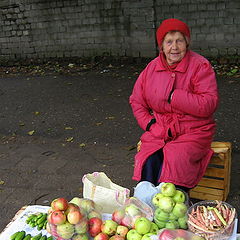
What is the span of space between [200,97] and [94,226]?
1343 mm

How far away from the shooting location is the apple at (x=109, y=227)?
1.97 meters

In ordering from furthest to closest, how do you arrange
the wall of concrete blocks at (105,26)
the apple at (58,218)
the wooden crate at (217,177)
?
1. the wall of concrete blocks at (105,26)
2. the wooden crate at (217,177)
3. the apple at (58,218)

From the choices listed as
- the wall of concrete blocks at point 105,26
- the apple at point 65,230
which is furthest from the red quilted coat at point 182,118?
the wall of concrete blocks at point 105,26

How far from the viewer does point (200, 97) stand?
2709 millimetres

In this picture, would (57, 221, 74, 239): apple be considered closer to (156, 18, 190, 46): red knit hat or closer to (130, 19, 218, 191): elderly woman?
(130, 19, 218, 191): elderly woman

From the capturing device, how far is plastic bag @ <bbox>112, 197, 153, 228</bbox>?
2021mm

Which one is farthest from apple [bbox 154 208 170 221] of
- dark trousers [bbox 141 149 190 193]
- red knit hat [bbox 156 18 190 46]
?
red knit hat [bbox 156 18 190 46]

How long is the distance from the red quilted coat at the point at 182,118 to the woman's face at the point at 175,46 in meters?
0.06

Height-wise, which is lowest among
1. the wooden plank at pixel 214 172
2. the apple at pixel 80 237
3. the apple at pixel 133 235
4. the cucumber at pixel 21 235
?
the wooden plank at pixel 214 172

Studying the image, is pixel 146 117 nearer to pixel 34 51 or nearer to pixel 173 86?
pixel 173 86

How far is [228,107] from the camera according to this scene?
542cm

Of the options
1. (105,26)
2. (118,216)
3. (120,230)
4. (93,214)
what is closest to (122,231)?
(120,230)

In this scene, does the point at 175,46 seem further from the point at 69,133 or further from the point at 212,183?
the point at 69,133

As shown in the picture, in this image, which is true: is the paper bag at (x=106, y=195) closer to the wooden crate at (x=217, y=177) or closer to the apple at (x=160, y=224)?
the apple at (x=160, y=224)
